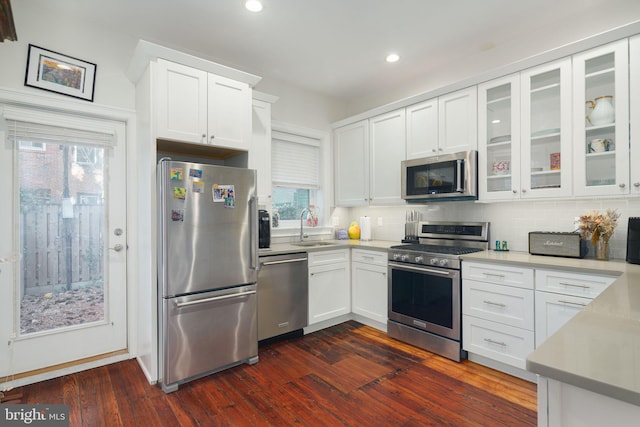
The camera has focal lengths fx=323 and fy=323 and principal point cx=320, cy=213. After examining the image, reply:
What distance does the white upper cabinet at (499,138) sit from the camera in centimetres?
270

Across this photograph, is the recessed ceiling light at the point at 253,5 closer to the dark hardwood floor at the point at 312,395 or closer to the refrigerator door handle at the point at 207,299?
the refrigerator door handle at the point at 207,299

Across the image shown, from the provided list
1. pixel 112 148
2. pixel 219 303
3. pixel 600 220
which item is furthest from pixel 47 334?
pixel 600 220

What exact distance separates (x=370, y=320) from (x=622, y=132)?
267 cm

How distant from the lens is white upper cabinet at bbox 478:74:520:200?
2.70 m

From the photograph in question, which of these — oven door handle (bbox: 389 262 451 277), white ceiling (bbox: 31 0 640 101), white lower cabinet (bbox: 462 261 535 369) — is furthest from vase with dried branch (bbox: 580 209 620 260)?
white ceiling (bbox: 31 0 640 101)

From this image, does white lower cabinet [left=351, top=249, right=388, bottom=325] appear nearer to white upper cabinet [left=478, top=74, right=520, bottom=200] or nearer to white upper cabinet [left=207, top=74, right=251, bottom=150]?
white upper cabinet [left=478, top=74, right=520, bottom=200]

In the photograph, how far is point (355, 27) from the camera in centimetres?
276

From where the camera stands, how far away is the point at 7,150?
7.77 ft

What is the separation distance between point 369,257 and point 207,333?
179cm

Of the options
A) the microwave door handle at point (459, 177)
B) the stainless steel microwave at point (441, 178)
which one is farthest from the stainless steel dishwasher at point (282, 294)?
the microwave door handle at point (459, 177)

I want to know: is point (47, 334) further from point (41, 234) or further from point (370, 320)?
point (370, 320)

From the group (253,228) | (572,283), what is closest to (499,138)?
(572,283)

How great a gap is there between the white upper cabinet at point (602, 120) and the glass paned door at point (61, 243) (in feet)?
12.0

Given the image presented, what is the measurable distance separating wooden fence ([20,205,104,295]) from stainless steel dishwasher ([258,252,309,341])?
1393 mm
